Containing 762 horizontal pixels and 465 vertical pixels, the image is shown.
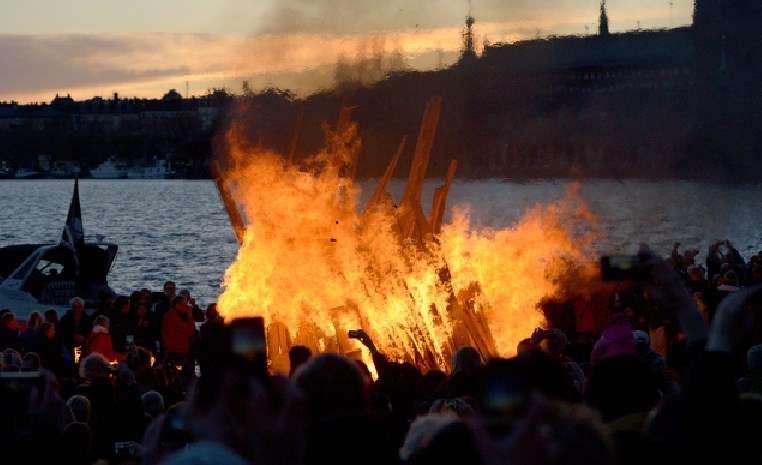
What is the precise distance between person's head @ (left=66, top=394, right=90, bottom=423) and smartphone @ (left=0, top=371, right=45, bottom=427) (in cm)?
287

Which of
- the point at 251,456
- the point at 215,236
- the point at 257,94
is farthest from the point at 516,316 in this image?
the point at 215,236

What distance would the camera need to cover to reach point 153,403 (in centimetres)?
799

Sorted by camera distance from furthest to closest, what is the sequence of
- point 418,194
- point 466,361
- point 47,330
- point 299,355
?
point 418,194 → point 47,330 → point 299,355 → point 466,361

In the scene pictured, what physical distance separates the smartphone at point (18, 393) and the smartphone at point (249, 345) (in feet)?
1.97

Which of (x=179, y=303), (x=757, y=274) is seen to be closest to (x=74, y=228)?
(x=179, y=303)

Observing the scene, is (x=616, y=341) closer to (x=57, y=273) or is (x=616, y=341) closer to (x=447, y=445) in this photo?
(x=447, y=445)

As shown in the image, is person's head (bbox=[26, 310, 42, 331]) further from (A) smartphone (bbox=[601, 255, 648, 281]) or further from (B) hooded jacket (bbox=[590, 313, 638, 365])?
(A) smartphone (bbox=[601, 255, 648, 281])

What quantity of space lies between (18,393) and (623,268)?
2.05 meters

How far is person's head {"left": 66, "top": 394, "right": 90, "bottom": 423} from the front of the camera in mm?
6629

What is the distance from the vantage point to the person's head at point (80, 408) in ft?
21.7

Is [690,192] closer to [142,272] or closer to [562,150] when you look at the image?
[562,150]

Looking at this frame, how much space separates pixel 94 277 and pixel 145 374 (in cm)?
1577

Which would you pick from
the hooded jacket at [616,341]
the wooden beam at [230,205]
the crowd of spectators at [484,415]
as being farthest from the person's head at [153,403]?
the wooden beam at [230,205]

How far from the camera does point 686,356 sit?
13.2ft
